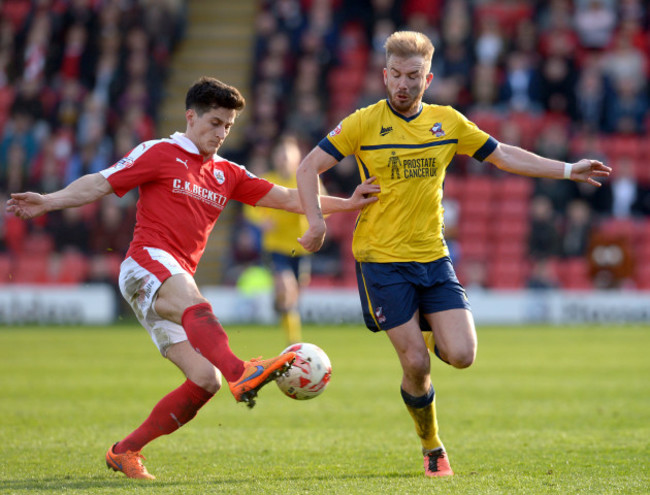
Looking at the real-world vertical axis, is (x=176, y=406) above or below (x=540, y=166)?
below

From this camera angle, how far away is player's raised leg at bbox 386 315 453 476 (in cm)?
596

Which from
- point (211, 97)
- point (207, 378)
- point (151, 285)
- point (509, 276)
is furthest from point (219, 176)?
point (509, 276)

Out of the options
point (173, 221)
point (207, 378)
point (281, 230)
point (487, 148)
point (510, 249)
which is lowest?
point (207, 378)

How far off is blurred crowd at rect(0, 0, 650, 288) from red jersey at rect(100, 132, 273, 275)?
11.7m

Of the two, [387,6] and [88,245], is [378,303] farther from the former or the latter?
[387,6]

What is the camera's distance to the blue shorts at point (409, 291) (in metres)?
6.05

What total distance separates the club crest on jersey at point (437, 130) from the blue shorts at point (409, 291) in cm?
77

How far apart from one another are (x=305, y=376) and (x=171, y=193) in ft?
4.41

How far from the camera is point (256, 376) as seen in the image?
5.14 meters

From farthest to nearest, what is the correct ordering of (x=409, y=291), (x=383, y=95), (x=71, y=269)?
1. (x=383, y=95)
2. (x=71, y=269)
3. (x=409, y=291)

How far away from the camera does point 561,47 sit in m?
19.7

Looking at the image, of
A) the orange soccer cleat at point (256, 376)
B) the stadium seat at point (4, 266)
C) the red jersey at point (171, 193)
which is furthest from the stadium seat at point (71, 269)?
the orange soccer cleat at point (256, 376)

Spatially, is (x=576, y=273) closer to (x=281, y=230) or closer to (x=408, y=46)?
(x=281, y=230)

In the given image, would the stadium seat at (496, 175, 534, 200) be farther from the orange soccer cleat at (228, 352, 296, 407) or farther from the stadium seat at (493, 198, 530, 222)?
the orange soccer cleat at (228, 352, 296, 407)
